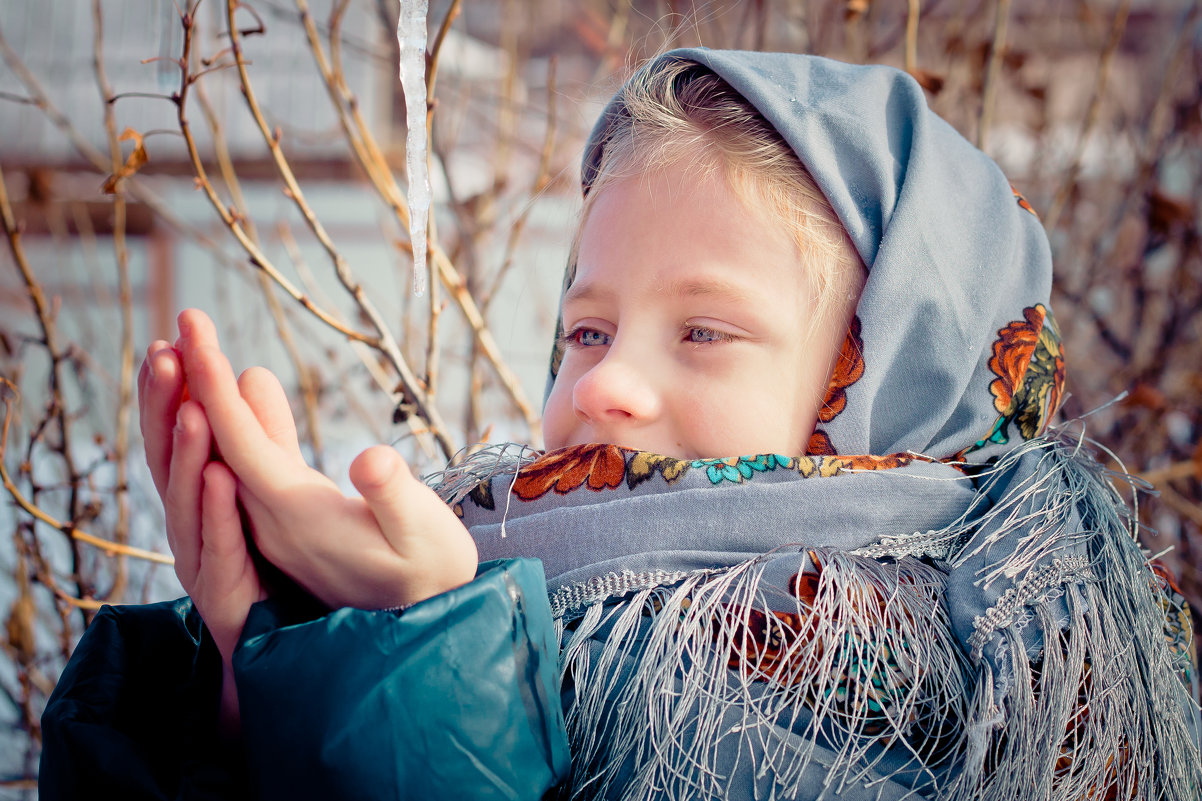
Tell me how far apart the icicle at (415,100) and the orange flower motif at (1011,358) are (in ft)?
2.07

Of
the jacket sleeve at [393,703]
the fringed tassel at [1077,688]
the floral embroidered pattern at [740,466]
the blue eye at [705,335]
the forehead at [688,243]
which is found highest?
the forehead at [688,243]

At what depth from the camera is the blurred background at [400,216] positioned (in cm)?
119

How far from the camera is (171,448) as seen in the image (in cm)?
63

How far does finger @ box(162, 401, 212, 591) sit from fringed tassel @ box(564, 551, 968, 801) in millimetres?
318

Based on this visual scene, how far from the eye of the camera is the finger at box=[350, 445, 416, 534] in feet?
1.76

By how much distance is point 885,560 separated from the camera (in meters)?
0.85

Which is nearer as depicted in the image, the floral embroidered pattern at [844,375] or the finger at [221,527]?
the finger at [221,527]

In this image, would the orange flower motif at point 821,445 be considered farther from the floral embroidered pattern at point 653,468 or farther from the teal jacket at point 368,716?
the teal jacket at point 368,716

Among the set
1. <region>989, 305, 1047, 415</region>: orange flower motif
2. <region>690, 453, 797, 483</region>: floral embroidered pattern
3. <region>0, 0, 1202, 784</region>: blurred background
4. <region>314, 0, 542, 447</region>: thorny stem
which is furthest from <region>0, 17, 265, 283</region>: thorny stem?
<region>989, 305, 1047, 415</region>: orange flower motif

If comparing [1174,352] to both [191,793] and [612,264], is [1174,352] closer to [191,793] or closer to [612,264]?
[612,264]

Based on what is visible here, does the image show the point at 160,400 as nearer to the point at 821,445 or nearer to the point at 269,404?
the point at 269,404

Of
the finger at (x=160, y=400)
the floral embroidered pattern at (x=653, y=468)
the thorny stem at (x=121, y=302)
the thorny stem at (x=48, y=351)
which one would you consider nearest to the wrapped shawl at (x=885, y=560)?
the floral embroidered pattern at (x=653, y=468)

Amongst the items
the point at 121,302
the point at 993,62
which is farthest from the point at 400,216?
the point at 993,62

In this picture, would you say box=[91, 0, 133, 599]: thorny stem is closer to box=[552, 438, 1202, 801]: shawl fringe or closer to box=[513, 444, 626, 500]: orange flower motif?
box=[513, 444, 626, 500]: orange flower motif
